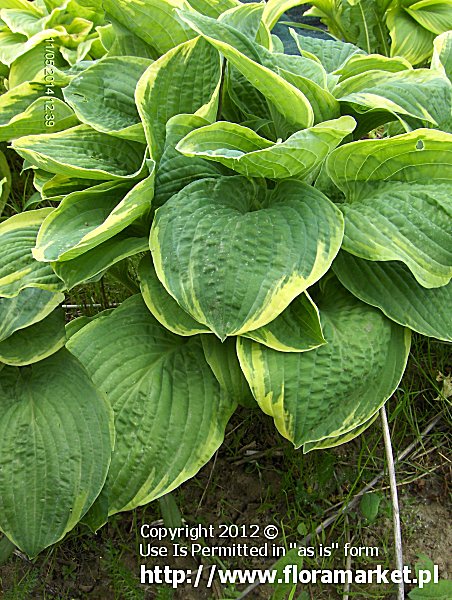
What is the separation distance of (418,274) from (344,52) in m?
0.61

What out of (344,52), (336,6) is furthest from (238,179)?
(336,6)

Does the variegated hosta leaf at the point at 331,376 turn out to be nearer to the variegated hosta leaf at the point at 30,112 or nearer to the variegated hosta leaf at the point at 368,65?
the variegated hosta leaf at the point at 368,65

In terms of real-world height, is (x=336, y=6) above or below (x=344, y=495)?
above

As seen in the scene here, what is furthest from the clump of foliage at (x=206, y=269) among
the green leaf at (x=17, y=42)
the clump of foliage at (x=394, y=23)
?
the clump of foliage at (x=394, y=23)

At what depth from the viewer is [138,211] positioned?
35.4 inches

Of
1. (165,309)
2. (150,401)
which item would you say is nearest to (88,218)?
(165,309)

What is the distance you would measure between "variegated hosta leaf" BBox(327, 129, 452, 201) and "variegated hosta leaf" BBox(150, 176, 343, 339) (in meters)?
0.08

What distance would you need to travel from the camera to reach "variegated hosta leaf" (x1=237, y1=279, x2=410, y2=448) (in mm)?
862

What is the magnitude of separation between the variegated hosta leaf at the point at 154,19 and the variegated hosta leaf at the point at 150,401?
0.48m

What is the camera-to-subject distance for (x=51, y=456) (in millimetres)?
871

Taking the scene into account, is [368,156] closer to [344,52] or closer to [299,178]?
[299,178]

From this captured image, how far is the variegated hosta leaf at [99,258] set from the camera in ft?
2.89

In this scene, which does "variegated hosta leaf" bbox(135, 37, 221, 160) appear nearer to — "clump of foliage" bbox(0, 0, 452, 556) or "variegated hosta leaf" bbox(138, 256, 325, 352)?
"clump of foliage" bbox(0, 0, 452, 556)

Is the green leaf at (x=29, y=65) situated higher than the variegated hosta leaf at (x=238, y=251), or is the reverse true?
the variegated hosta leaf at (x=238, y=251)
